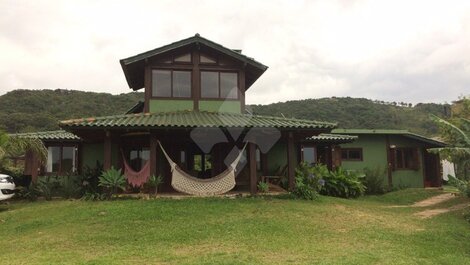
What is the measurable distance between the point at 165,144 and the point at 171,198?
10.6 ft

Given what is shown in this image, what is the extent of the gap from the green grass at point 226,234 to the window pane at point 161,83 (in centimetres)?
435

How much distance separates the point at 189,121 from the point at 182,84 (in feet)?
8.05

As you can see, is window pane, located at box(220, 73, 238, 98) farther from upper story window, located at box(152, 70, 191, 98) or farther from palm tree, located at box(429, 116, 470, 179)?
palm tree, located at box(429, 116, 470, 179)

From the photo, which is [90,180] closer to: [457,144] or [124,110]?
[457,144]

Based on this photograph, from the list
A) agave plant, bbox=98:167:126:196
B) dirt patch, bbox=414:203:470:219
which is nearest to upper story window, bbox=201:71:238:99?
agave plant, bbox=98:167:126:196

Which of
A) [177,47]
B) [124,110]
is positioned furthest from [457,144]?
[124,110]

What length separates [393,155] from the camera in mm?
20031

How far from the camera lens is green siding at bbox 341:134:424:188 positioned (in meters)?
19.9

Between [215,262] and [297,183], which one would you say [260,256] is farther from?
[297,183]

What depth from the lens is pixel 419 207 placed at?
44.8 feet

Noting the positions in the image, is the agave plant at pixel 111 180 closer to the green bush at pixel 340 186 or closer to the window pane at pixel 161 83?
the window pane at pixel 161 83

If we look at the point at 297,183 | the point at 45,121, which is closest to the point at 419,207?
the point at 297,183

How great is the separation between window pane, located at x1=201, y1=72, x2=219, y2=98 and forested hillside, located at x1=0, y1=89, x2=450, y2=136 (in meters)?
15.9

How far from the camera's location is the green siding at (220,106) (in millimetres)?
14352
